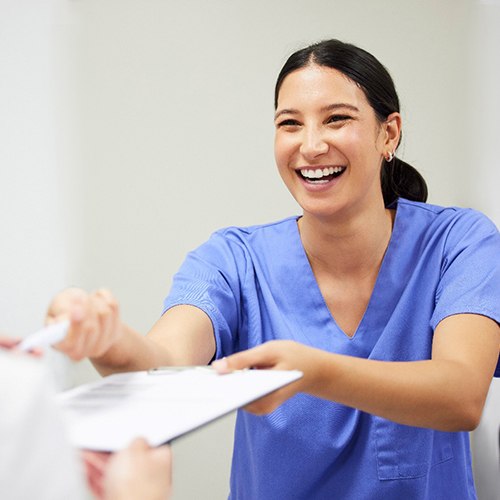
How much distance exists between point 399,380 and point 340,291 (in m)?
0.34

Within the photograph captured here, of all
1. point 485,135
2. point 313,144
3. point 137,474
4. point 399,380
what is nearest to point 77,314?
point 137,474

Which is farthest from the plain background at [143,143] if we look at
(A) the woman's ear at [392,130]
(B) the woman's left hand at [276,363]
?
(B) the woman's left hand at [276,363]

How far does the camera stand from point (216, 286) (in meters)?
1.11

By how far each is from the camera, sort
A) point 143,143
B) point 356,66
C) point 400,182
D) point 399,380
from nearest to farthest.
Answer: point 399,380 < point 356,66 < point 400,182 < point 143,143

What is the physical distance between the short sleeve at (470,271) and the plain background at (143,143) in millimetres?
A: 616

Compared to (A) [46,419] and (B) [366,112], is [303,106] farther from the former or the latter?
(A) [46,419]

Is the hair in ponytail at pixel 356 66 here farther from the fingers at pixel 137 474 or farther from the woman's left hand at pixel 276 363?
the fingers at pixel 137 474

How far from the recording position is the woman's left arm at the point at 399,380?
78 centimetres

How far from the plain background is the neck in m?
0.57

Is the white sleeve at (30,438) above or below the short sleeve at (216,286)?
above

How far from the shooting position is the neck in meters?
1.18

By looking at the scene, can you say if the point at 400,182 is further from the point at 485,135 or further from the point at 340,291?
the point at 485,135

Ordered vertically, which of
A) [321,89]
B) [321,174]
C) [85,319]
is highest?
[321,89]

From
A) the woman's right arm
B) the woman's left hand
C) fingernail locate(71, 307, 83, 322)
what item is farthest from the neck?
fingernail locate(71, 307, 83, 322)
